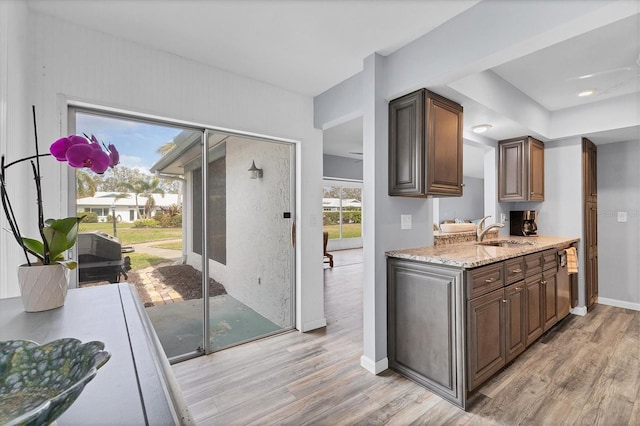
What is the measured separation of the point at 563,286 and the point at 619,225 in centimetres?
172

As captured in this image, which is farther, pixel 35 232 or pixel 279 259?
pixel 279 259

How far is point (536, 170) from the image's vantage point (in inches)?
147

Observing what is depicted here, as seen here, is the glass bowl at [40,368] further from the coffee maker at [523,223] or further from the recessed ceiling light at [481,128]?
the coffee maker at [523,223]

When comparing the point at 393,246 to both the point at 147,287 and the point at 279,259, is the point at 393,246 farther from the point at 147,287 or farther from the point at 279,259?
the point at 147,287

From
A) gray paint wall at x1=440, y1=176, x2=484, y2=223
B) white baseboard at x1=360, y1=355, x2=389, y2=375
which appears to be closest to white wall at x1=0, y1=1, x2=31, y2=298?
white baseboard at x1=360, y1=355, x2=389, y2=375

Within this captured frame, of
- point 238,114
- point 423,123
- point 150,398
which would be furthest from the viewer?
point 238,114

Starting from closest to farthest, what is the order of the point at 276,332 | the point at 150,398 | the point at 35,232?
1. the point at 150,398
2. the point at 35,232
3. the point at 276,332

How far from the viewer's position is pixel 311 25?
6.67 ft

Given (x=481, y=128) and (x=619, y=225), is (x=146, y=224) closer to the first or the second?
(x=481, y=128)

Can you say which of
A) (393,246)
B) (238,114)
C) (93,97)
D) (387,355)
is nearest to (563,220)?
(393,246)

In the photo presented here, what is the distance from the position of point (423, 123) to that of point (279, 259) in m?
1.99

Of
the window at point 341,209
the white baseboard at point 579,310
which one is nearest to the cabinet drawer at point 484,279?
the white baseboard at point 579,310

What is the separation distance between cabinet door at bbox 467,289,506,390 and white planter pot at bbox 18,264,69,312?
214 centimetres

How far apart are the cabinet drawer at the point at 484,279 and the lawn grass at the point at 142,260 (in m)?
2.46
